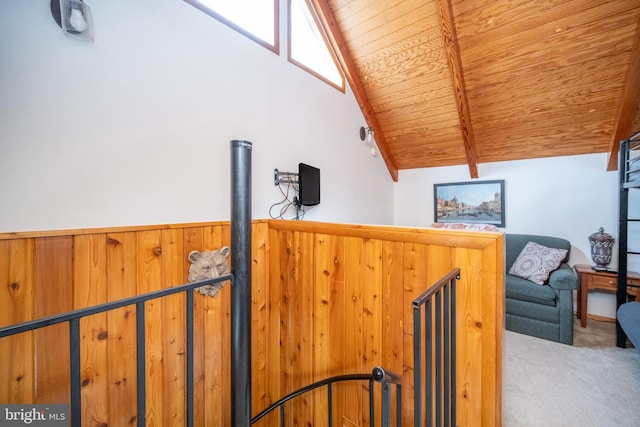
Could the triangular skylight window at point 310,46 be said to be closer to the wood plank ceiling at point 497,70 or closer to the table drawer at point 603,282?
the wood plank ceiling at point 497,70

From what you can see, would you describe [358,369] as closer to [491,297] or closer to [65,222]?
[491,297]

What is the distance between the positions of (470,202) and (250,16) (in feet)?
12.3

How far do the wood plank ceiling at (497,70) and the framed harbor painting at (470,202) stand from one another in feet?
1.38

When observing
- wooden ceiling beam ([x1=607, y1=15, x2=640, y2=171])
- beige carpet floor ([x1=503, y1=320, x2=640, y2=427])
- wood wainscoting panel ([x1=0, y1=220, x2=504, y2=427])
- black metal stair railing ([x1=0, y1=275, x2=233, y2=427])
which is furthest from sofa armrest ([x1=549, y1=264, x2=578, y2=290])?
black metal stair railing ([x1=0, y1=275, x2=233, y2=427])

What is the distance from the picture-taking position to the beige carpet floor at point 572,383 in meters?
1.77

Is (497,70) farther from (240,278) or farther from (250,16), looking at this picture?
(240,278)

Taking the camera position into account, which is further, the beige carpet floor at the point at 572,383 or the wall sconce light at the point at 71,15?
the beige carpet floor at the point at 572,383

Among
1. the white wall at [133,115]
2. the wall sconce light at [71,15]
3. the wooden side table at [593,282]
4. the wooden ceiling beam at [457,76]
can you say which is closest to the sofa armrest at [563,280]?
the wooden side table at [593,282]

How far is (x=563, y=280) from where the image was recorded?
257cm

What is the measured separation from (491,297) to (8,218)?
2092mm

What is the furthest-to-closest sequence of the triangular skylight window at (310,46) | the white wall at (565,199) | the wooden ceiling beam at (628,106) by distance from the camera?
the white wall at (565,199), the triangular skylight window at (310,46), the wooden ceiling beam at (628,106)

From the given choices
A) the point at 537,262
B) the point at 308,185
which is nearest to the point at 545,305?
the point at 537,262

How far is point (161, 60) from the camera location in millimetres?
1529

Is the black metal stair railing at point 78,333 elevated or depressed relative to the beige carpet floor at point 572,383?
elevated
